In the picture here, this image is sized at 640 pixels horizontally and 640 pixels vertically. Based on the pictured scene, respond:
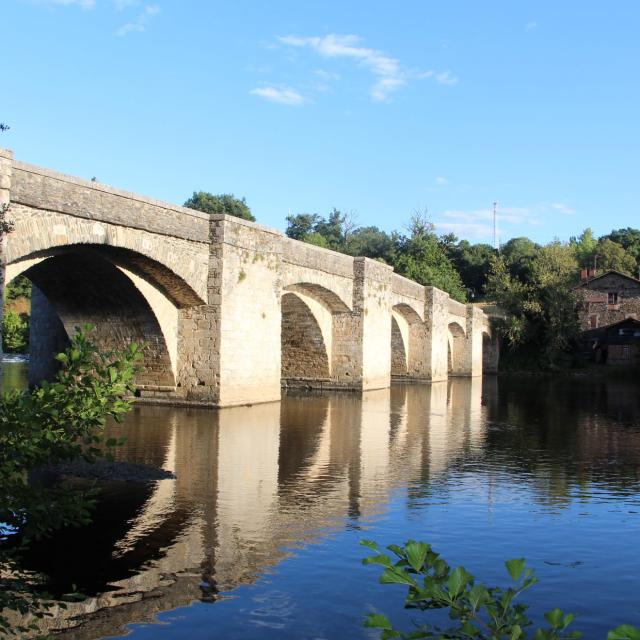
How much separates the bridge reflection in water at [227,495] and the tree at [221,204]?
57.4 meters

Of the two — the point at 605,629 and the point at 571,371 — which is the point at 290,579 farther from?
the point at 571,371

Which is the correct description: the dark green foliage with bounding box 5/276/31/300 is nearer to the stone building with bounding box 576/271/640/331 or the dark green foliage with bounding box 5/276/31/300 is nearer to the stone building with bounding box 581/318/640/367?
the stone building with bounding box 581/318/640/367

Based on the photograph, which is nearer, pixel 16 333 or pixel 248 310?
pixel 248 310

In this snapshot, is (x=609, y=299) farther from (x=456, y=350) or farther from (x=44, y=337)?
(x=44, y=337)

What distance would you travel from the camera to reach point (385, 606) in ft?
19.1

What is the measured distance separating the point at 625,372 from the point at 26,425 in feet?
184

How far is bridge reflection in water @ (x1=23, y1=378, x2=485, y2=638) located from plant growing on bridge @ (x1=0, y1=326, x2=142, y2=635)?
4.31ft

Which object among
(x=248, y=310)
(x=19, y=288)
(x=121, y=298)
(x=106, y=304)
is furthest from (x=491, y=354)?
(x=121, y=298)

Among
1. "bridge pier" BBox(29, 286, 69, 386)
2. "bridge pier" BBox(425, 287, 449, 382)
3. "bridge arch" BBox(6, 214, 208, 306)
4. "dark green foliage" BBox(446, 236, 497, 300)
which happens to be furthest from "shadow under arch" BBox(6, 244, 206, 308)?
"dark green foliage" BBox(446, 236, 497, 300)

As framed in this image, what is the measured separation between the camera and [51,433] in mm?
4453

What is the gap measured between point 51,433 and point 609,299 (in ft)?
213

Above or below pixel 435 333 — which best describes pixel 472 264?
above

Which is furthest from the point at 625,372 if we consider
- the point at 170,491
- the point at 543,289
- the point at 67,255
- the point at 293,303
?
the point at 170,491

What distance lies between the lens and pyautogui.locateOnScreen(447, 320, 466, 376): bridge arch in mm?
46969
